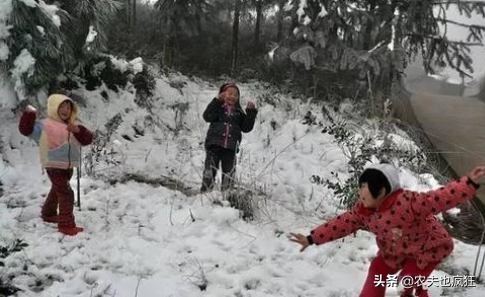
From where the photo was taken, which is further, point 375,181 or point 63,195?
point 63,195

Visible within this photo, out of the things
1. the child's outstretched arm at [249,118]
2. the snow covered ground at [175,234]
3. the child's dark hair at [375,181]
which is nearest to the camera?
the child's dark hair at [375,181]

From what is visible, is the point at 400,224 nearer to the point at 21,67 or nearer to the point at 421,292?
the point at 421,292

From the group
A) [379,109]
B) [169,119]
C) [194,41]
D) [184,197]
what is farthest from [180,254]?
[194,41]

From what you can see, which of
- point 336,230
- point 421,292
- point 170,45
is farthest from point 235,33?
point 421,292

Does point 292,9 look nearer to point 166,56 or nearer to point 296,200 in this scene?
point 166,56

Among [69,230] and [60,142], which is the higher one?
[60,142]

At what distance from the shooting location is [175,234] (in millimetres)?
4727

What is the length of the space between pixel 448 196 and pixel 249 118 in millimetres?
2751

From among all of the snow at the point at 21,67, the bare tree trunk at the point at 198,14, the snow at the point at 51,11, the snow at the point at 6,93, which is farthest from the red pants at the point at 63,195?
the bare tree trunk at the point at 198,14

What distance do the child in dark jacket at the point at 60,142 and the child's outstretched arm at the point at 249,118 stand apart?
174 cm

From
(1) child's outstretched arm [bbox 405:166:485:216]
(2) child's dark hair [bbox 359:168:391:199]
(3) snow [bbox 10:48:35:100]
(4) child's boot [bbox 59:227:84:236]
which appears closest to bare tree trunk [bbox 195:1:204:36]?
(3) snow [bbox 10:48:35:100]

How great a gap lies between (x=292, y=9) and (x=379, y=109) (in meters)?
2.49

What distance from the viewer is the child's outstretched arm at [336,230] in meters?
3.53

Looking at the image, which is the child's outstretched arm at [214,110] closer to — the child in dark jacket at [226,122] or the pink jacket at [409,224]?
the child in dark jacket at [226,122]
